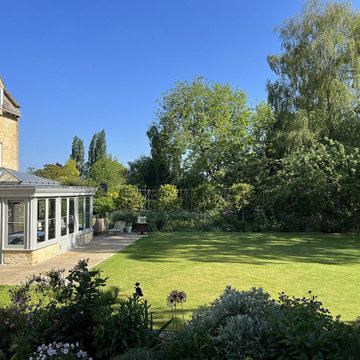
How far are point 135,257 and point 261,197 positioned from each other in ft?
35.6

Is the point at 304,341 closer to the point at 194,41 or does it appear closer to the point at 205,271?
the point at 205,271

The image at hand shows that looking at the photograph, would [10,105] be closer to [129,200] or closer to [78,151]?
[129,200]

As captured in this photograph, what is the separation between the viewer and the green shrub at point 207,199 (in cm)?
1919

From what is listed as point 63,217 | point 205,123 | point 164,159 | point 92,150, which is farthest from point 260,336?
point 92,150

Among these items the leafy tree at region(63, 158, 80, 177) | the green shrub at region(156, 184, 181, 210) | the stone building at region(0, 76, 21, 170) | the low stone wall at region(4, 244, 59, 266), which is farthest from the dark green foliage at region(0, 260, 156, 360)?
the leafy tree at region(63, 158, 80, 177)

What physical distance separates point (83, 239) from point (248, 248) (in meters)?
6.69

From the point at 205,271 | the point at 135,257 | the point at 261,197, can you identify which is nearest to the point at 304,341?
the point at 205,271

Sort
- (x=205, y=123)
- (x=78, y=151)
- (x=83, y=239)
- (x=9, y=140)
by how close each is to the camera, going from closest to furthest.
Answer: (x=83, y=239) < (x=9, y=140) < (x=205, y=123) < (x=78, y=151)

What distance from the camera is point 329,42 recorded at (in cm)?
1989

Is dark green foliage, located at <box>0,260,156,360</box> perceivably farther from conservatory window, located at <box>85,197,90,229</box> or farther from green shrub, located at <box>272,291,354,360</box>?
conservatory window, located at <box>85,197,90,229</box>

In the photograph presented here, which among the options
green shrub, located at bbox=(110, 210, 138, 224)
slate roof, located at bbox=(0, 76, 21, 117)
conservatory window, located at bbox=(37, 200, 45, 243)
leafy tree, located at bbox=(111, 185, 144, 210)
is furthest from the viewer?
leafy tree, located at bbox=(111, 185, 144, 210)

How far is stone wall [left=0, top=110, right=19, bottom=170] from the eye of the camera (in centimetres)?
1568

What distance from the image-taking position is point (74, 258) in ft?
33.2

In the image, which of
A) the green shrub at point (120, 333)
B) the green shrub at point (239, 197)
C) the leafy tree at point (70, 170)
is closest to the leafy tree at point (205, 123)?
the green shrub at point (239, 197)
